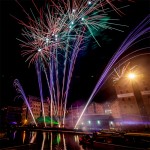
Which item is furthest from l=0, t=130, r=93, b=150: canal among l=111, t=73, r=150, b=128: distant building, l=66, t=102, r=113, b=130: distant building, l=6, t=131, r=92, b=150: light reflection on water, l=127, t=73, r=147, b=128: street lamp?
l=66, t=102, r=113, b=130: distant building

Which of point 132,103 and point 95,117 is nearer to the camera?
point 132,103

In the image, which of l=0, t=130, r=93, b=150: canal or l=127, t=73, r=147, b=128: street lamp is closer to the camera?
l=0, t=130, r=93, b=150: canal

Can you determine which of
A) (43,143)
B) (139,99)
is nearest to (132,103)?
(139,99)

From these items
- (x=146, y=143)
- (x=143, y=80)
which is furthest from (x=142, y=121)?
(x=146, y=143)

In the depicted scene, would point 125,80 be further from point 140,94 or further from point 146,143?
point 146,143

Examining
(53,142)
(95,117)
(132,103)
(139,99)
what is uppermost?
(139,99)

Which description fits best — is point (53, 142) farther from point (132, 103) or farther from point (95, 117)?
point (95, 117)

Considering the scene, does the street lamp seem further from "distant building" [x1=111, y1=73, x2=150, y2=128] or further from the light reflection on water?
the light reflection on water

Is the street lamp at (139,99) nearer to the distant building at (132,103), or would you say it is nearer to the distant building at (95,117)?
the distant building at (132,103)

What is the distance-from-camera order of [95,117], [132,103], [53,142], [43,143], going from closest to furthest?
[43,143]
[53,142]
[132,103]
[95,117]

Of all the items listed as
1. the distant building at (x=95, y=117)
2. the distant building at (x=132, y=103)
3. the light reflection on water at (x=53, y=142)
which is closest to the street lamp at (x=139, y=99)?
the distant building at (x=132, y=103)

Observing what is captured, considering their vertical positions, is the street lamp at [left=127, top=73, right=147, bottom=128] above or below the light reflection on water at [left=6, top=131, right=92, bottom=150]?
above

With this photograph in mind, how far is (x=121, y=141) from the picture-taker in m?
8.45

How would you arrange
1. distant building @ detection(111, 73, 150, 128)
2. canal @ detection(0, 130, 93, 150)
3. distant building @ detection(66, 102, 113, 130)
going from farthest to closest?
distant building @ detection(66, 102, 113, 130)
distant building @ detection(111, 73, 150, 128)
canal @ detection(0, 130, 93, 150)
